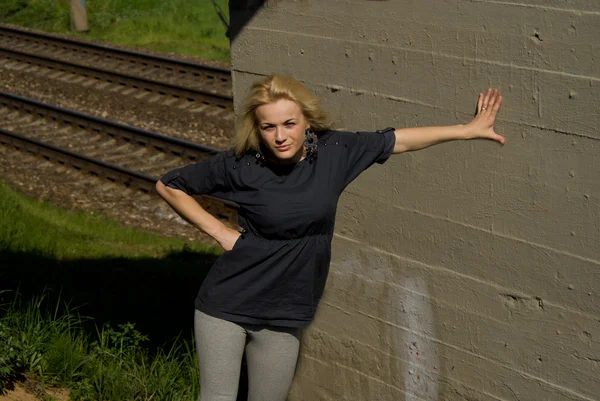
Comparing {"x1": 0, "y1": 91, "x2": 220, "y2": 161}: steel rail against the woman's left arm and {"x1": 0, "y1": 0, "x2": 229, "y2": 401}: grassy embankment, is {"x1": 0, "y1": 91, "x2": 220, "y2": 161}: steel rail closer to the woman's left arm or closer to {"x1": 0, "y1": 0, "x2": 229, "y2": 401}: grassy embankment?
{"x1": 0, "y1": 0, "x2": 229, "y2": 401}: grassy embankment

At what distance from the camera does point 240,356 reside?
392 centimetres

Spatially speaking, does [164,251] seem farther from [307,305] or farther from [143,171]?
[307,305]

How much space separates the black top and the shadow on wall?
1.31 meters

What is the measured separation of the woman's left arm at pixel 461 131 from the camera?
388 cm

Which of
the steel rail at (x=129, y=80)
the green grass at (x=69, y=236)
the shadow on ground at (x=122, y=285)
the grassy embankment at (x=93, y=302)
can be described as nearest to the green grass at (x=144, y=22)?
the steel rail at (x=129, y=80)

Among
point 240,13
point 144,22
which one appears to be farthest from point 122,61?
point 240,13

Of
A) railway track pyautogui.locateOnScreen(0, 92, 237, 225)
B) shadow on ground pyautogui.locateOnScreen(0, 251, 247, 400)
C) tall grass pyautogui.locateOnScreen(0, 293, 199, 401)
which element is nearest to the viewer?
tall grass pyautogui.locateOnScreen(0, 293, 199, 401)

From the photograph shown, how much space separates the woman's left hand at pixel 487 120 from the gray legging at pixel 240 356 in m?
1.06

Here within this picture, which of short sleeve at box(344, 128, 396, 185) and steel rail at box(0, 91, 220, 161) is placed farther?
steel rail at box(0, 91, 220, 161)

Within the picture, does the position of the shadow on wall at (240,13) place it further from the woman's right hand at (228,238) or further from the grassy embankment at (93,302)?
the grassy embankment at (93,302)

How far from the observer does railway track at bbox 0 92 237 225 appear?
1051 cm

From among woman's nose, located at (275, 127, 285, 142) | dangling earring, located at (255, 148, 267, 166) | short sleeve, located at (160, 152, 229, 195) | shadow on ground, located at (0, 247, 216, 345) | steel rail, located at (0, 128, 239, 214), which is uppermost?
woman's nose, located at (275, 127, 285, 142)

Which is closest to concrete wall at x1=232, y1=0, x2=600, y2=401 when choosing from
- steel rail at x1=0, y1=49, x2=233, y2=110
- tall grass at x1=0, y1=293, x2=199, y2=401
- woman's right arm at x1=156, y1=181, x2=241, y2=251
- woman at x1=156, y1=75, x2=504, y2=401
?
woman at x1=156, y1=75, x2=504, y2=401

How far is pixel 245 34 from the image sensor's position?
5020 millimetres
